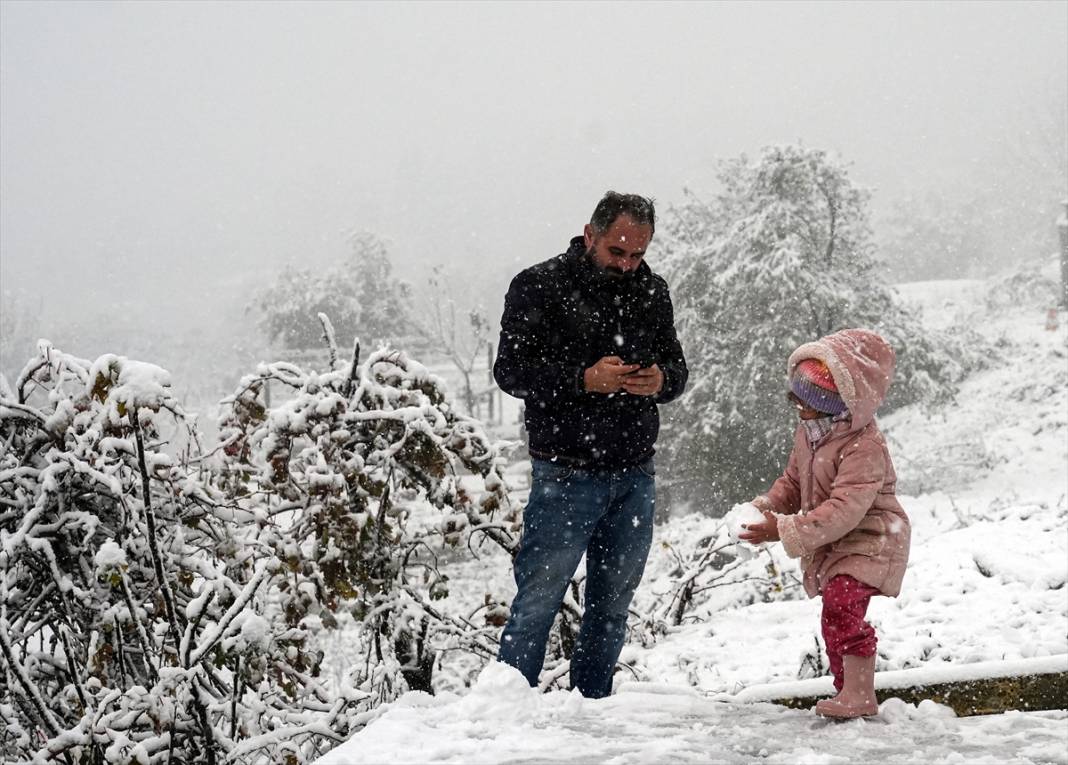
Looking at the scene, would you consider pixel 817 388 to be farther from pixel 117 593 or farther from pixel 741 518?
pixel 117 593

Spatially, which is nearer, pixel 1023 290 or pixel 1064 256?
pixel 1064 256

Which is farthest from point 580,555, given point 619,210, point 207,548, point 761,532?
point 207,548

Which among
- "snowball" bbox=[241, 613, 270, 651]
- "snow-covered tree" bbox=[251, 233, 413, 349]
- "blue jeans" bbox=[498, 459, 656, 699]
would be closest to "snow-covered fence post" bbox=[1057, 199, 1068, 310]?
"snow-covered tree" bbox=[251, 233, 413, 349]

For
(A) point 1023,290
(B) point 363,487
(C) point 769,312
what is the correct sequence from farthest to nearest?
(A) point 1023,290, (C) point 769,312, (B) point 363,487

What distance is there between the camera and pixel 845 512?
257 cm

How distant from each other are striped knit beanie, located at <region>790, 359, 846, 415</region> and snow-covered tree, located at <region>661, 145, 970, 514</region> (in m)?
14.2

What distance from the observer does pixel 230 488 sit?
3.91m

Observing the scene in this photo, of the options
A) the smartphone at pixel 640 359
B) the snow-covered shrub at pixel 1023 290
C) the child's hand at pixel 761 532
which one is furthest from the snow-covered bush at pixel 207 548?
the snow-covered shrub at pixel 1023 290

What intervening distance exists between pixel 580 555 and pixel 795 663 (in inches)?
114

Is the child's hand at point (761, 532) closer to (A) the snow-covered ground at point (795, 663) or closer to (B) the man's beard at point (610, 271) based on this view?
(A) the snow-covered ground at point (795, 663)

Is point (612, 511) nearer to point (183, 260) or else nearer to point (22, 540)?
point (22, 540)

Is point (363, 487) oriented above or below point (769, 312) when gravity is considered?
below

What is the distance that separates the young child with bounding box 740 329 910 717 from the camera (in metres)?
2.58

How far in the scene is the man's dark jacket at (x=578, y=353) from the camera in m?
2.88
